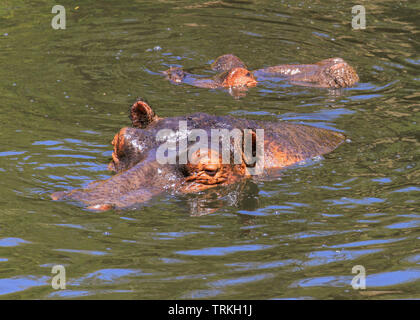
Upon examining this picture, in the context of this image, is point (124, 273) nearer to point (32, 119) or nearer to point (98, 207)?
point (98, 207)

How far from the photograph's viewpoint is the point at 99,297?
5473 mm

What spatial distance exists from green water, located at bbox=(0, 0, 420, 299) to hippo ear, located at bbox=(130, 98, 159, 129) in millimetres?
746

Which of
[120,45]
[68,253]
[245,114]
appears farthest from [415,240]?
[120,45]

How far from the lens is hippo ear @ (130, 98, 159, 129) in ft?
27.0

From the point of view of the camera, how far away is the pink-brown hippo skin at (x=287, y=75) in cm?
1225

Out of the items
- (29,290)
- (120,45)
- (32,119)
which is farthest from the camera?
(120,45)

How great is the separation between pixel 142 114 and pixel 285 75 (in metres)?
5.11

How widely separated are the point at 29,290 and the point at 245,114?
5.82m

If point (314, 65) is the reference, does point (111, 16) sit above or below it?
above

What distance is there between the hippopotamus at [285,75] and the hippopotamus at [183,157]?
12.2 ft
